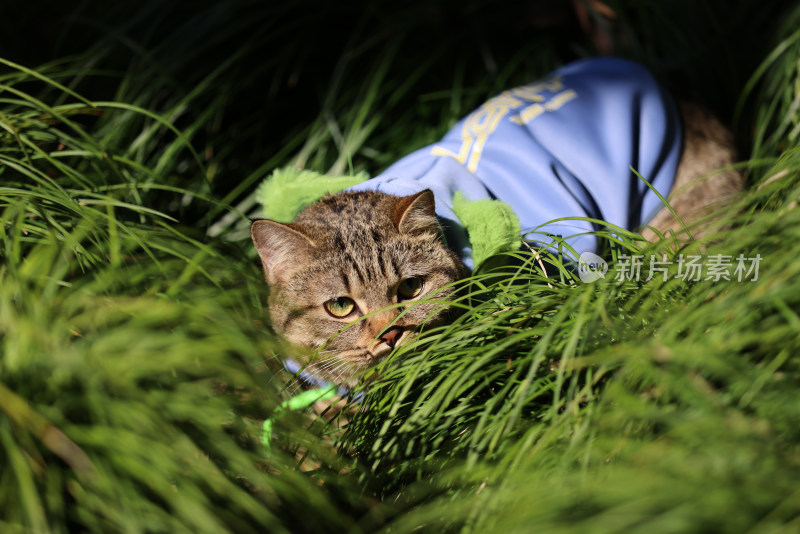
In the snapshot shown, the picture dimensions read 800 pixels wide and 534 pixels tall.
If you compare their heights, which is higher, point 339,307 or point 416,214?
point 416,214

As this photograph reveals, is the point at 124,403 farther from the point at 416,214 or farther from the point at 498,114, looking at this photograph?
the point at 498,114

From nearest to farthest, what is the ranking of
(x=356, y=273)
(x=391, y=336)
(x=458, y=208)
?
(x=391, y=336) → (x=356, y=273) → (x=458, y=208)

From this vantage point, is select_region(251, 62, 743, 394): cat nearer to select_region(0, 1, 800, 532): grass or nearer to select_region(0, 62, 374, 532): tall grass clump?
select_region(0, 1, 800, 532): grass

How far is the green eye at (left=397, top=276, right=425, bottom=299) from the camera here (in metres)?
1.85

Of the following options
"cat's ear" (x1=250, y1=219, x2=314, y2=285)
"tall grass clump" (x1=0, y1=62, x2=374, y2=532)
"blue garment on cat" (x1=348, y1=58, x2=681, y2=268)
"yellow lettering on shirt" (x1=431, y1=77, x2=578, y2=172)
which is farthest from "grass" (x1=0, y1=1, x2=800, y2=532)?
"yellow lettering on shirt" (x1=431, y1=77, x2=578, y2=172)

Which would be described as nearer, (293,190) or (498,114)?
(293,190)

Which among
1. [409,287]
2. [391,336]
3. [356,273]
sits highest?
[356,273]

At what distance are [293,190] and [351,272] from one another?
430 millimetres

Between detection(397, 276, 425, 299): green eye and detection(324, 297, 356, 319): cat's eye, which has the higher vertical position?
detection(324, 297, 356, 319): cat's eye

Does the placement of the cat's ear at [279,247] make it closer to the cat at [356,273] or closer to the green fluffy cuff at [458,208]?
the cat at [356,273]

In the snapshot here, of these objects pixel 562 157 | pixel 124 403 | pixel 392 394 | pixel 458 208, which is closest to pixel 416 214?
pixel 458 208

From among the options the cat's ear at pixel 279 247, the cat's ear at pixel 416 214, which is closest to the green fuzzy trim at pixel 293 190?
the cat's ear at pixel 279 247

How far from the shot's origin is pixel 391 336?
169 cm

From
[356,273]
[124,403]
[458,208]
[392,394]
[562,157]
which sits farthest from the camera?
[562,157]
